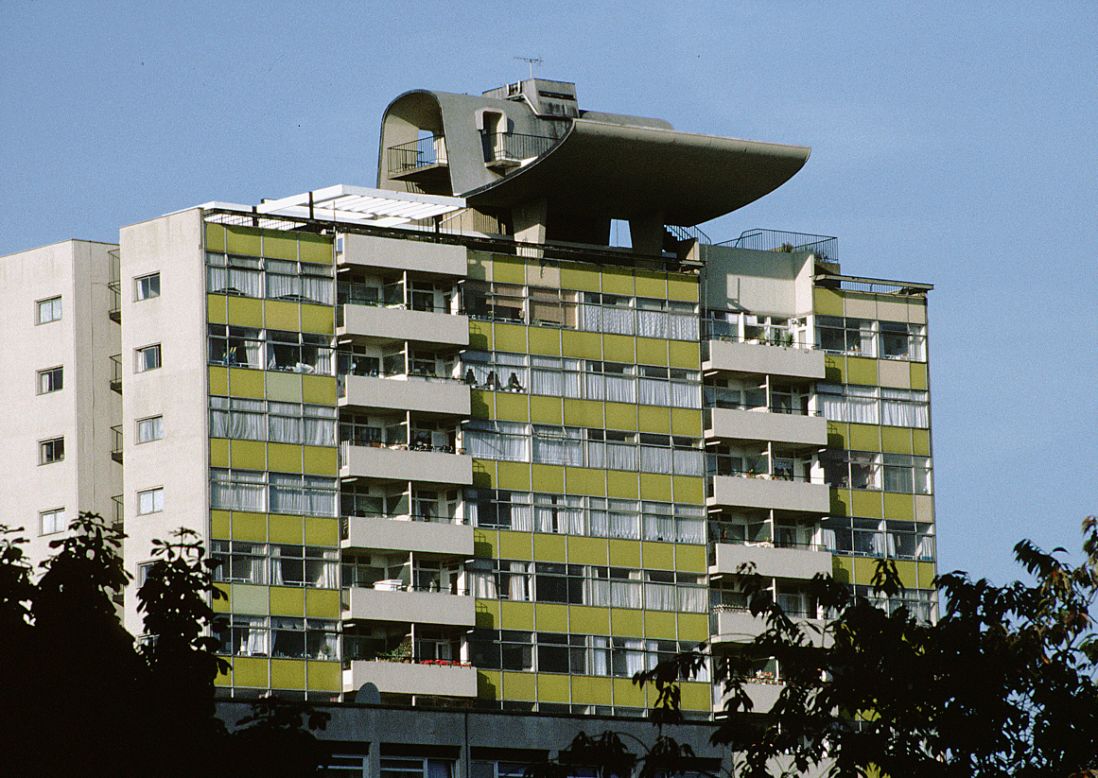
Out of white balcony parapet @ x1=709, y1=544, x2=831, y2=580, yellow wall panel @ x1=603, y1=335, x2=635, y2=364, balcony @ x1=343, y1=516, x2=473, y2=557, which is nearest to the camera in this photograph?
balcony @ x1=343, y1=516, x2=473, y2=557

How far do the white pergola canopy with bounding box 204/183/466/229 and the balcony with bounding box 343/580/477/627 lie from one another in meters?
14.5

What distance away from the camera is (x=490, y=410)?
4262 inches

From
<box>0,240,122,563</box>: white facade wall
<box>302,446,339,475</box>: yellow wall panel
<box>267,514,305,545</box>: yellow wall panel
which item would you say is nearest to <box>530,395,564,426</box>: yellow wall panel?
<box>302,446,339,475</box>: yellow wall panel

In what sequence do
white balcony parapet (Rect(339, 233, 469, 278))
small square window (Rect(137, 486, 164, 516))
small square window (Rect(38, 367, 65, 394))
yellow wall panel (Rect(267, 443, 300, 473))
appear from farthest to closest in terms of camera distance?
1. small square window (Rect(38, 367, 65, 394))
2. white balcony parapet (Rect(339, 233, 469, 278))
3. yellow wall panel (Rect(267, 443, 300, 473))
4. small square window (Rect(137, 486, 164, 516))

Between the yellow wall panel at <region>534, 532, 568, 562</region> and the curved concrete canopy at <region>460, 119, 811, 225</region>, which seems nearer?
the yellow wall panel at <region>534, 532, 568, 562</region>

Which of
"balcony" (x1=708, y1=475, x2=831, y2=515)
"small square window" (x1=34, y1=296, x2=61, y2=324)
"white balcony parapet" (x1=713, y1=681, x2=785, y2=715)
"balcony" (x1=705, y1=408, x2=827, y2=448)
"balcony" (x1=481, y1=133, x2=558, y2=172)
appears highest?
"balcony" (x1=481, y1=133, x2=558, y2=172)

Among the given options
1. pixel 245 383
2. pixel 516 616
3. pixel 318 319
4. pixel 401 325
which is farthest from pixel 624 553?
pixel 245 383

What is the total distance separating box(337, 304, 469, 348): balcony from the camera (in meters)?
105

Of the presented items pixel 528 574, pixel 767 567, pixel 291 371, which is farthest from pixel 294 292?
pixel 767 567

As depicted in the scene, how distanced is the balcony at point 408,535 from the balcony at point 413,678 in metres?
4.39

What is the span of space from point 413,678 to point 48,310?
66.9ft

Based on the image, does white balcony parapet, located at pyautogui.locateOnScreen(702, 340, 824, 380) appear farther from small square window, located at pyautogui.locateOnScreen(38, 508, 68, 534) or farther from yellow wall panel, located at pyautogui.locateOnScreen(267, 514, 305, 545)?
small square window, located at pyautogui.locateOnScreen(38, 508, 68, 534)

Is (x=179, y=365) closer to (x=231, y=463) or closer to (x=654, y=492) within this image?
(x=231, y=463)

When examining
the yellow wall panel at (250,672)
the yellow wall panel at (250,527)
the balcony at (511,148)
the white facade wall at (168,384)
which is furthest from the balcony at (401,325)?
the yellow wall panel at (250,672)
